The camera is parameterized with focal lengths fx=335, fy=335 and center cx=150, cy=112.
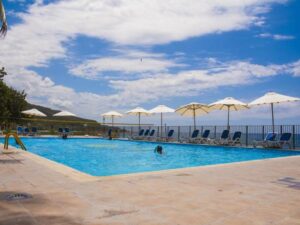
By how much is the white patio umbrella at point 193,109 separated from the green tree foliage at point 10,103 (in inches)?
600

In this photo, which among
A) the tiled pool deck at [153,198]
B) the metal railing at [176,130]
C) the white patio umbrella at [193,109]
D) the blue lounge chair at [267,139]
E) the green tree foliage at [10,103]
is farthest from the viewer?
the white patio umbrella at [193,109]

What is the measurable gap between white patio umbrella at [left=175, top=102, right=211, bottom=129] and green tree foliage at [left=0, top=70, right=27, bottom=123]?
15.2 m

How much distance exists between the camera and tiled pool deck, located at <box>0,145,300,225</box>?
3820mm

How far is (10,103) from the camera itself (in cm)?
938

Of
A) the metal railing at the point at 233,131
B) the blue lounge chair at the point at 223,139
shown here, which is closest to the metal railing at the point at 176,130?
the metal railing at the point at 233,131

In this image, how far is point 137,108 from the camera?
96.9 feet

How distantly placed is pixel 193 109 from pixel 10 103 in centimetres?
1637

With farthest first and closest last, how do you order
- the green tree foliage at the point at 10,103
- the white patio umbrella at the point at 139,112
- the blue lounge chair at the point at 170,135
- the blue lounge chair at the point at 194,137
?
the white patio umbrella at the point at 139,112 → the blue lounge chair at the point at 170,135 → the blue lounge chair at the point at 194,137 → the green tree foliage at the point at 10,103

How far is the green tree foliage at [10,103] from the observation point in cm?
877

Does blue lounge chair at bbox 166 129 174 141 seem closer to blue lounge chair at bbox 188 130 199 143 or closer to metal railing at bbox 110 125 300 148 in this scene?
metal railing at bbox 110 125 300 148

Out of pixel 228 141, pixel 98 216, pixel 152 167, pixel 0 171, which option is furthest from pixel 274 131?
pixel 98 216

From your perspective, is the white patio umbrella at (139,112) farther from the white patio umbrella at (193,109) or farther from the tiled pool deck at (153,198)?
the tiled pool deck at (153,198)

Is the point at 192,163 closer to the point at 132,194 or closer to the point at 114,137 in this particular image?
the point at 132,194

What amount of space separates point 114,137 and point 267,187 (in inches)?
1009
